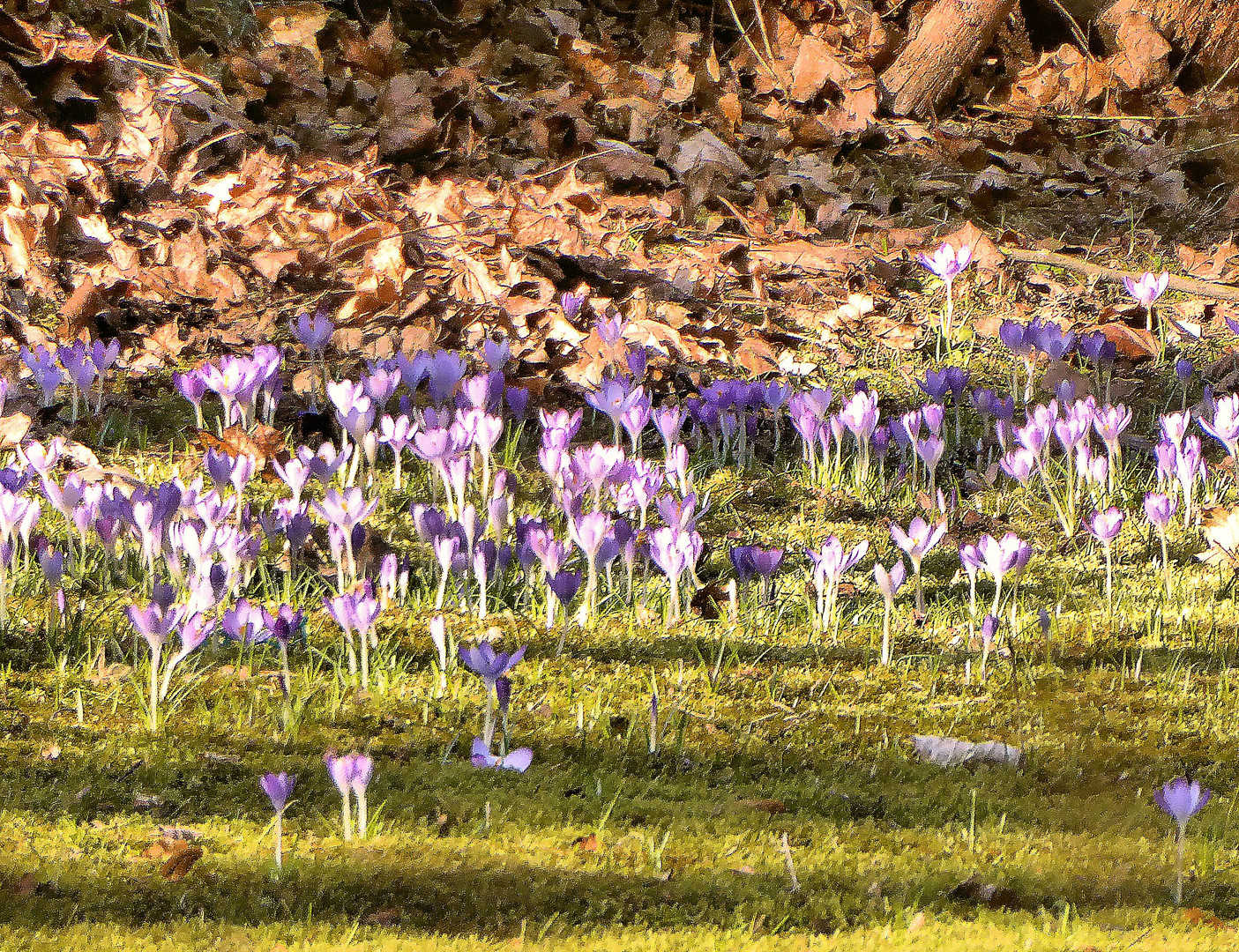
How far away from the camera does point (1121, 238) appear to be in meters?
7.76

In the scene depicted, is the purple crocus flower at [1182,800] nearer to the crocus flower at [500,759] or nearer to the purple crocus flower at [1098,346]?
the crocus flower at [500,759]

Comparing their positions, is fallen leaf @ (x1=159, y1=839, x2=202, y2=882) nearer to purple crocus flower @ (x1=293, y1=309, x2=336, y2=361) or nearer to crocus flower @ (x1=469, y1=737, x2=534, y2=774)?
crocus flower @ (x1=469, y1=737, x2=534, y2=774)

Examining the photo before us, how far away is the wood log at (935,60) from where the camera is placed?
31.0 feet

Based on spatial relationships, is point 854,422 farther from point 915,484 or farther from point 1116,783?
point 1116,783

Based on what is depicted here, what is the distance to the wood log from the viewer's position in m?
9.44

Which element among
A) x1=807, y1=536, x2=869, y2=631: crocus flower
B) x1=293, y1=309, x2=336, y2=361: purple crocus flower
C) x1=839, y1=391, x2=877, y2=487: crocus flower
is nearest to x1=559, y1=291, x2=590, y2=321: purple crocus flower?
x1=293, y1=309, x2=336, y2=361: purple crocus flower

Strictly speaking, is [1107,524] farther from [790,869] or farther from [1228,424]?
[790,869]

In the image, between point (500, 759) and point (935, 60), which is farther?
point (935, 60)

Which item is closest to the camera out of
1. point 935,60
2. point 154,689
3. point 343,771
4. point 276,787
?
point 276,787

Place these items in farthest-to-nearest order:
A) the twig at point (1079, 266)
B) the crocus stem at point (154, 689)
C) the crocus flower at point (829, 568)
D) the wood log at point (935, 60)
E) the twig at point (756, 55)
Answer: the twig at point (756, 55), the wood log at point (935, 60), the twig at point (1079, 266), the crocus flower at point (829, 568), the crocus stem at point (154, 689)

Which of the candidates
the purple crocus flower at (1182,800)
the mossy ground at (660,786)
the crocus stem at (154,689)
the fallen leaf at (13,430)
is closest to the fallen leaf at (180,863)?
the mossy ground at (660,786)

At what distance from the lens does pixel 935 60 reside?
9602mm

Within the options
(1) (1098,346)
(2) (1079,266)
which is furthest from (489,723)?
(2) (1079,266)

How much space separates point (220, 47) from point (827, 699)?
7495mm
